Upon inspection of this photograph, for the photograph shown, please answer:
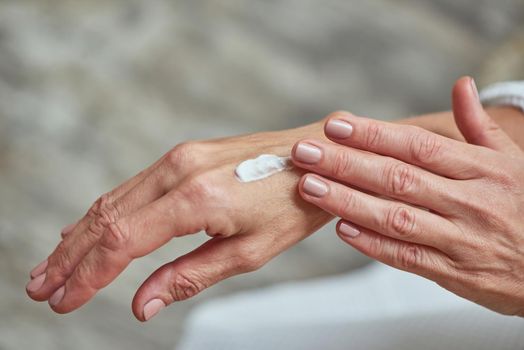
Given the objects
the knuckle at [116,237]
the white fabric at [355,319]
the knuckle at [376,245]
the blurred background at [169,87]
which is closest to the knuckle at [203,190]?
the knuckle at [116,237]

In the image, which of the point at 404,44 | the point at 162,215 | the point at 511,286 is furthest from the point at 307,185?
the point at 404,44

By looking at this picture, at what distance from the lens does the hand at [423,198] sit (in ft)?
3.38

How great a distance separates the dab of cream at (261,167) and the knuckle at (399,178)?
17cm

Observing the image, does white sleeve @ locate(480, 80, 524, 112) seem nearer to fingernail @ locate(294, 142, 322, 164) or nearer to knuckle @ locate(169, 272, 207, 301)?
fingernail @ locate(294, 142, 322, 164)

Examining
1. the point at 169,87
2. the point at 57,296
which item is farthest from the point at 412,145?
the point at 169,87

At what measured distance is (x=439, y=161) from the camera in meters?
1.04

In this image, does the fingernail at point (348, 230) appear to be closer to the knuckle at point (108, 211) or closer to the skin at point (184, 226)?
the skin at point (184, 226)

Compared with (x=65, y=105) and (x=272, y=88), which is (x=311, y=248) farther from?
(x=65, y=105)

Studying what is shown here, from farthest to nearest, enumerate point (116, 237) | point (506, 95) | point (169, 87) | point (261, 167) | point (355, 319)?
1. point (169, 87)
2. point (355, 319)
3. point (506, 95)
4. point (261, 167)
5. point (116, 237)

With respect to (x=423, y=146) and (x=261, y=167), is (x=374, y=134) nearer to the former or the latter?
(x=423, y=146)

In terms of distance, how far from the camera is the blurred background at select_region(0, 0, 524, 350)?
7.74 feet

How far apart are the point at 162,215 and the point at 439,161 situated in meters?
0.44

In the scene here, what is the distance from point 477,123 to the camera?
3.83ft

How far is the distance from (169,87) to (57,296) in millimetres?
1534
